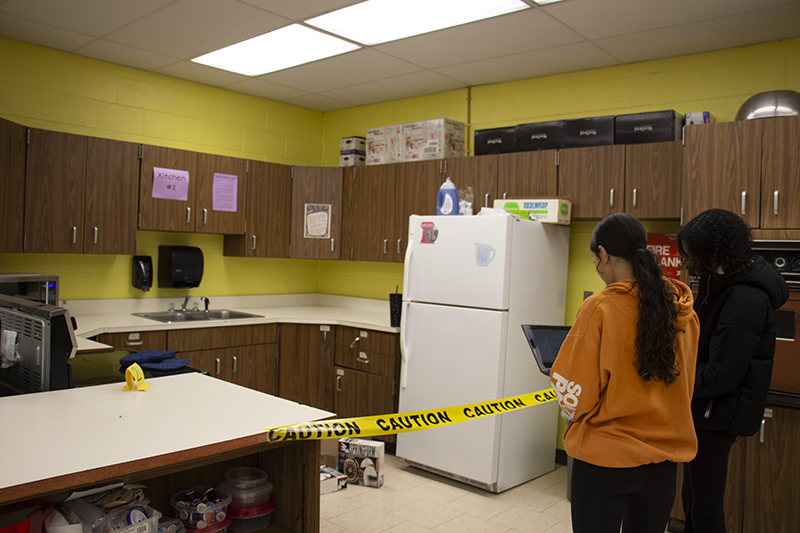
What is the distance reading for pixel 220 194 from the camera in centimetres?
471

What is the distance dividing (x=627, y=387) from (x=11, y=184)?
3.62 m

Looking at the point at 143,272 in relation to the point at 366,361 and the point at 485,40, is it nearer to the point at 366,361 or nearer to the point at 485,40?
the point at 366,361

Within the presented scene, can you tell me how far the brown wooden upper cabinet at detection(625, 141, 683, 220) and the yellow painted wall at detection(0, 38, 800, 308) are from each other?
1.11 feet

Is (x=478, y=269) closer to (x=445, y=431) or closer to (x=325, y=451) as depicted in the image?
(x=445, y=431)

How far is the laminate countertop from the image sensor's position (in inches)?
155

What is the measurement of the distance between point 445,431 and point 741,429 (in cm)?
198

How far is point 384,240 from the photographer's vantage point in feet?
15.8

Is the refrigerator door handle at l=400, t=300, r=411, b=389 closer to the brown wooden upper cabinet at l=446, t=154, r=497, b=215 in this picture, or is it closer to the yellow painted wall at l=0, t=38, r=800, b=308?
the brown wooden upper cabinet at l=446, t=154, r=497, b=215

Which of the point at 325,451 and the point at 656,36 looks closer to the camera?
the point at 656,36

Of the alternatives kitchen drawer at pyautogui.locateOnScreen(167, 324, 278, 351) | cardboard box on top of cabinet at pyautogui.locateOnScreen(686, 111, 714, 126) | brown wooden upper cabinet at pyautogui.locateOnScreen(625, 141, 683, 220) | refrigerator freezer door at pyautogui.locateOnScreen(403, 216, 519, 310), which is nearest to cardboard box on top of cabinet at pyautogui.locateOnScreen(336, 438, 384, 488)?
refrigerator freezer door at pyautogui.locateOnScreen(403, 216, 519, 310)

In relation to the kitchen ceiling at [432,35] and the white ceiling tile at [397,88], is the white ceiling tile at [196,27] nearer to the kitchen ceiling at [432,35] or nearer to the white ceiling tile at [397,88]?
the kitchen ceiling at [432,35]

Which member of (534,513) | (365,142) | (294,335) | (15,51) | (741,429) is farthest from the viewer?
(365,142)

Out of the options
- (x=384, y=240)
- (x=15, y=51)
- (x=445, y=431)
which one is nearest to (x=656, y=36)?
(x=384, y=240)

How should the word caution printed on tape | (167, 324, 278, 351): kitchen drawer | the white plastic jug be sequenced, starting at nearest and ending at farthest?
the word caution printed on tape < the white plastic jug < (167, 324, 278, 351): kitchen drawer
